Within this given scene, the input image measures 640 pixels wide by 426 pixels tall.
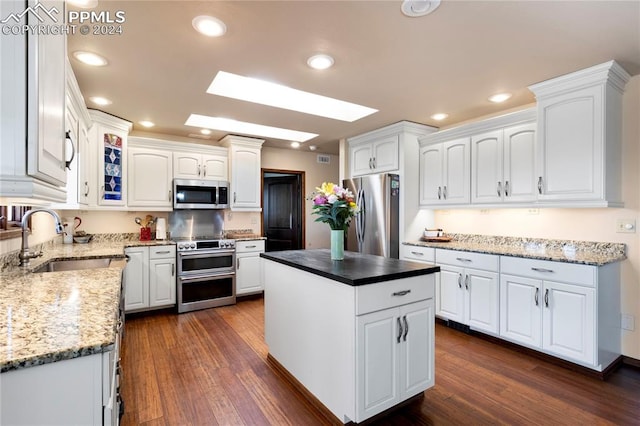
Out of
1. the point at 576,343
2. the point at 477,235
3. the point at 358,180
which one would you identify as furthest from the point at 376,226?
the point at 576,343

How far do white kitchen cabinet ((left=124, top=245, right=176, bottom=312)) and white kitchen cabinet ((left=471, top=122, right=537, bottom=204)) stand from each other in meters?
3.68

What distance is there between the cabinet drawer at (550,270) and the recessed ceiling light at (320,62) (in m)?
2.29

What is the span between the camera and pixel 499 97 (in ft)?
10.1

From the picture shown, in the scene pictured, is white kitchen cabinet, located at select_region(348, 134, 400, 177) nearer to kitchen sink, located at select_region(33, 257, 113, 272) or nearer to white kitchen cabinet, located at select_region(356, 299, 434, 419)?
white kitchen cabinet, located at select_region(356, 299, 434, 419)

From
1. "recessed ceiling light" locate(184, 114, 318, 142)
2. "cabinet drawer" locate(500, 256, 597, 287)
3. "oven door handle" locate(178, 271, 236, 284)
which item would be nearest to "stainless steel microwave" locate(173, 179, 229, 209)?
"recessed ceiling light" locate(184, 114, 318, 142)

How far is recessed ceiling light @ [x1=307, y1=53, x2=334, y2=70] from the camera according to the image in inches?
90.1

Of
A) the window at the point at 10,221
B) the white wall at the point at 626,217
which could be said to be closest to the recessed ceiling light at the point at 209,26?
the window at the point at 10,221

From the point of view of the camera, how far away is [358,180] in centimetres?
430

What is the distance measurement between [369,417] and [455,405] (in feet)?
2.15

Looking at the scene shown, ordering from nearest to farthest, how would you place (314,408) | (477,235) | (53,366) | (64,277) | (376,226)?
(53,366) < (64,277) < (314,408) < (477,235) < (376,226)

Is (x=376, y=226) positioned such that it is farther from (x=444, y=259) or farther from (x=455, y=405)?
(x=455, y=405)

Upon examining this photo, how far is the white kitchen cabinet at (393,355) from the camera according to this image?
1.76 metres

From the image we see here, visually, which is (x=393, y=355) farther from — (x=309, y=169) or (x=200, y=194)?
(x=309, y=169)

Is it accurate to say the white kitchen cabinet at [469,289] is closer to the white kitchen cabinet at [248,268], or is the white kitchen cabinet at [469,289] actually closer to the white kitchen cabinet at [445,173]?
the white kitchen cabinet at [445,173]
